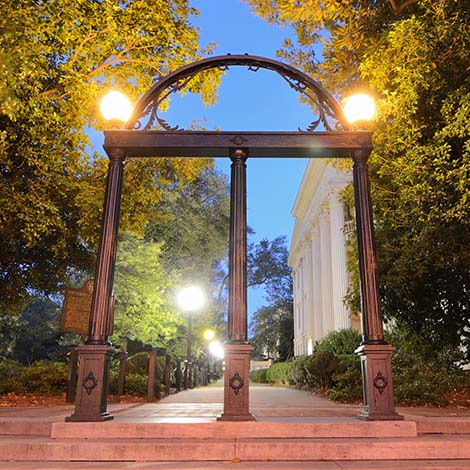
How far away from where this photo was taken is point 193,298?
1836cm

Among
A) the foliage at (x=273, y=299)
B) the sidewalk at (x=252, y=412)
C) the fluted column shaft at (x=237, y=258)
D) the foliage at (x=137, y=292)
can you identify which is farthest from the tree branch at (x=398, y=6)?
the foliage at (x=273, y=299)

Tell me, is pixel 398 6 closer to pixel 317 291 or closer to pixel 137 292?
pixel 137 292

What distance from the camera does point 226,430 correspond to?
5.09 m

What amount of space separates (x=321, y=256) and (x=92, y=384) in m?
24.3

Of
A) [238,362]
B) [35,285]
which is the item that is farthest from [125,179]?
[238,362]

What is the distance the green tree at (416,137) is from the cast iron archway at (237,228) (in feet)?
7.35

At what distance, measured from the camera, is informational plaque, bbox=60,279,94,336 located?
9.91m

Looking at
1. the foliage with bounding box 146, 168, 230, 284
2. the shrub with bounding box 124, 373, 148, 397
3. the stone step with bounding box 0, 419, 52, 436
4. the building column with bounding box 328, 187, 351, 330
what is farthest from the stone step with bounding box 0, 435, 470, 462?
the foliage with bounding box 146, 168, 230, 284

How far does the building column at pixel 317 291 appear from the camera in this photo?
29.8 m

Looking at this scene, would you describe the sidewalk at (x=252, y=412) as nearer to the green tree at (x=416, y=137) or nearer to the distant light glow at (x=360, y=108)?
the green tree at (x=416, y=137)

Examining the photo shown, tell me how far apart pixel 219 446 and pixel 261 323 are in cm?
4813

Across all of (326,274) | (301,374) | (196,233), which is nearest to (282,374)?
(326,274)

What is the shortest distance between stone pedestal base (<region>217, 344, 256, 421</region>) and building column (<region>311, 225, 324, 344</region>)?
24190mm

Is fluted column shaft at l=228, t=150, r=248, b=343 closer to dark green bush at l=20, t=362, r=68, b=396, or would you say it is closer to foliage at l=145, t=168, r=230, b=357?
dark green bush at l=20, t=362, r=68, b=396
